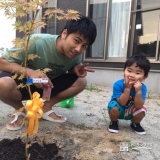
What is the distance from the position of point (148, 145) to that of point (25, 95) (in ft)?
3.86

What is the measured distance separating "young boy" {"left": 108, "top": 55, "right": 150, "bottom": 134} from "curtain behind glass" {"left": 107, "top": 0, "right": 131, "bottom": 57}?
265cm

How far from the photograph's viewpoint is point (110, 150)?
4.30 ft

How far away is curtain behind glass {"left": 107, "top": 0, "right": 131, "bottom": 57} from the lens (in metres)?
4.19

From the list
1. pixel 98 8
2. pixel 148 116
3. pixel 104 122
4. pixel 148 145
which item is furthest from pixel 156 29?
pixel 148 145

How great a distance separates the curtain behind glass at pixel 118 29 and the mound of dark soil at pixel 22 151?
135 inches

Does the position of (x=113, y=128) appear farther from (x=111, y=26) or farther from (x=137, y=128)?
(x=111, y=26)

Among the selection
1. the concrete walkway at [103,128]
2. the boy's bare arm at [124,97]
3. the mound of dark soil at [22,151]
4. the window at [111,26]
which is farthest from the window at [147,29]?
the mound of dark soil at [22,151]

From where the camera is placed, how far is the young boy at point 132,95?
1.59 metres

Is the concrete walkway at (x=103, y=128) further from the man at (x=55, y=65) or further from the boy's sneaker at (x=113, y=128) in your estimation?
the man at (x=55, y=65)

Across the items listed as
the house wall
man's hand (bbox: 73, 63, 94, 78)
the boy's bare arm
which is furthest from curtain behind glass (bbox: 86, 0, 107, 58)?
the boy's bare arm

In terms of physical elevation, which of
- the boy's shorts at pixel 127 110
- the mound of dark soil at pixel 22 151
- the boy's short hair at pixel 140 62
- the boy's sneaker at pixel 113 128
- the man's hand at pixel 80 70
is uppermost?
the boy's short hair at pixel 140 62

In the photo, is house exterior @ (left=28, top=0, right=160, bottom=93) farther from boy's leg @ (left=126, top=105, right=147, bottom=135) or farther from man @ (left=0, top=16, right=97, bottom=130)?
man @ (left=0, top=16, right=97, bottom=130)

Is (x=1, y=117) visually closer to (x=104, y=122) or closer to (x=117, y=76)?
(x=104, y=122)

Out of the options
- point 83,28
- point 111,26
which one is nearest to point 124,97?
point 83,28
